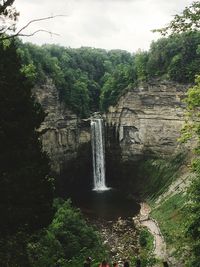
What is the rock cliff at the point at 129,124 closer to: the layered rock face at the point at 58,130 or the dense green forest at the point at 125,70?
the layered rock face at the point at 58,130

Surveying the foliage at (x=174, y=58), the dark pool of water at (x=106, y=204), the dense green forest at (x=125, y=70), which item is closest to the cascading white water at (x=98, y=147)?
the dense green forest at (x=125, y=70)

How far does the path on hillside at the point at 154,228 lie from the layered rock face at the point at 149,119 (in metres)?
10.2

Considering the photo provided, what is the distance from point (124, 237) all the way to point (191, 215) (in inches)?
993

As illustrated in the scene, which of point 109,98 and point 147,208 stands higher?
point 109,98

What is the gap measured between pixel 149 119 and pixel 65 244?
37.8m

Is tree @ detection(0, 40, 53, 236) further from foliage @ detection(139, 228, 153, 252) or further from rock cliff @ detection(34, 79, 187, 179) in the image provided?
rock cliff @ detection(34, 79, 187, 179)

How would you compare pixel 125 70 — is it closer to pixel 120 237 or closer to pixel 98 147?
pixel 98 147

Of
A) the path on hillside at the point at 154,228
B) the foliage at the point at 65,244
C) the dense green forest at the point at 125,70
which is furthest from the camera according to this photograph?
the dense green forest at the point at 125,70

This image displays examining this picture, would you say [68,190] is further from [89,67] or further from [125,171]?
[89,67]

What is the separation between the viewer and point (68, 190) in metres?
64.2

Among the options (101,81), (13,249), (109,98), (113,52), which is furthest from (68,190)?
(113,52)

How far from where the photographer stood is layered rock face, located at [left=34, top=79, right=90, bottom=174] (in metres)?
61.1

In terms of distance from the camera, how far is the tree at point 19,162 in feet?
58.1

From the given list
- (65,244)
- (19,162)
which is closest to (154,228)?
(65,244)
